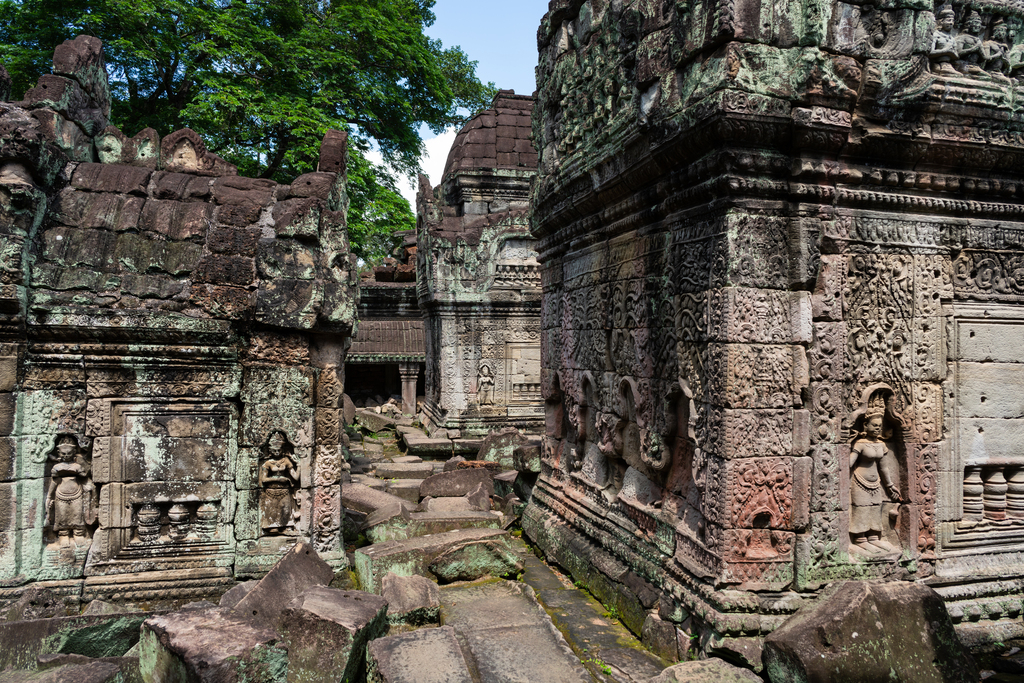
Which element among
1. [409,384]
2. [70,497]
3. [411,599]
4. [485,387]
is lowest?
[411,599]

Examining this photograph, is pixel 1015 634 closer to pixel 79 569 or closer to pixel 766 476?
pixel 766 476

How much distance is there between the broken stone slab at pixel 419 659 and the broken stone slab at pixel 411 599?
39cm

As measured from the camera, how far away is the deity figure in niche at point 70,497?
4230 mm

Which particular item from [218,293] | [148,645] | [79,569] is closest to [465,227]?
[218,293]

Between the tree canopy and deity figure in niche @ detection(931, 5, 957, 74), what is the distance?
12244 millimetres

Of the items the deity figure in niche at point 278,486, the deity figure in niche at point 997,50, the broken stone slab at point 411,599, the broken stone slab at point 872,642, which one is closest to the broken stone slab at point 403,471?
the deity figure in niche at point 278,486

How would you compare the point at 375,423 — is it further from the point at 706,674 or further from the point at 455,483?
the point at 706,674

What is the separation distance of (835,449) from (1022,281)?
1.58 meters

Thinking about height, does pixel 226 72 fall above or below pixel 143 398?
above

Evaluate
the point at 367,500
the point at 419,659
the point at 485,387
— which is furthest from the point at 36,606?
the point at 485,387

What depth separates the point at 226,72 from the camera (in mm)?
14969

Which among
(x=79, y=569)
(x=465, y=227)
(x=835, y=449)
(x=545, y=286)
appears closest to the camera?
(x=835, y=449)

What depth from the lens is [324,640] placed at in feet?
10.7

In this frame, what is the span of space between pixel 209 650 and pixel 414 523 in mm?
2482
